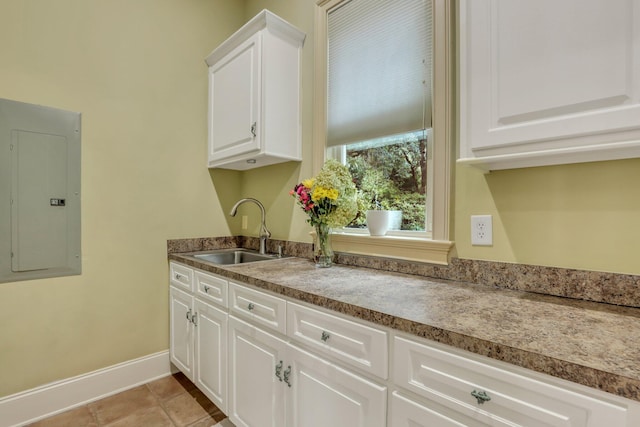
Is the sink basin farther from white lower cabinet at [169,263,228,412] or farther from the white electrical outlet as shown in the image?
the white electrical outlet

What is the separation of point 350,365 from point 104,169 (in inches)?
74.1

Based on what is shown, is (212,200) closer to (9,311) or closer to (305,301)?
(9,311)

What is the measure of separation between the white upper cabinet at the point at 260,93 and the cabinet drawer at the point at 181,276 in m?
0.77

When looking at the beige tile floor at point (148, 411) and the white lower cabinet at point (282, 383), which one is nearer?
the white lower cabinet at point (282, 383)

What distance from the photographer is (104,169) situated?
1.94 meters

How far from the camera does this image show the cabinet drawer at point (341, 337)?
0.92 m

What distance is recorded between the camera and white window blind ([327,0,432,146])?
1.49 m

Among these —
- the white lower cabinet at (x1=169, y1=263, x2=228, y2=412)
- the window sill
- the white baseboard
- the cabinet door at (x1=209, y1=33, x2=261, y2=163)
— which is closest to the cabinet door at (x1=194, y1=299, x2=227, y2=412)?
the white lower cabinet at (x1=169, y1=263, x2=228, y2=412)

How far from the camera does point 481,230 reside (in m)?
1.27

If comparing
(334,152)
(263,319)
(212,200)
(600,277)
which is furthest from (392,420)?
(212,200)

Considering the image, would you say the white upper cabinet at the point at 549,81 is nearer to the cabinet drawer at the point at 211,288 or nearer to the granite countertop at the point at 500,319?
the granite countertop at the point at 500,319

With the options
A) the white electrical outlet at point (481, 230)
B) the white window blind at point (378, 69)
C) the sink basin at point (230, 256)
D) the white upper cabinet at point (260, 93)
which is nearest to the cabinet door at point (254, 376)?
the sink basin at point (230, 256)

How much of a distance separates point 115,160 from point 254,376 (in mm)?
1583

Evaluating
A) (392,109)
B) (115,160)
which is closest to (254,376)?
(392,109)
